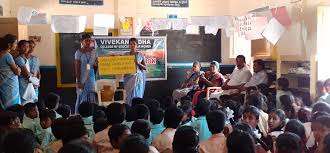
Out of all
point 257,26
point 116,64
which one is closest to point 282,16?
point 257,26

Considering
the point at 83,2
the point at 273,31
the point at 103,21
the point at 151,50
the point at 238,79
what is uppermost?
the point at 83,2

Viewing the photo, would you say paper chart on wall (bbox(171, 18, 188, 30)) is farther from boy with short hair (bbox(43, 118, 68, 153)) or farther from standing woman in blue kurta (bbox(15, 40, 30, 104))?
boy with short hair (bbox(43, 118, 68, 153))

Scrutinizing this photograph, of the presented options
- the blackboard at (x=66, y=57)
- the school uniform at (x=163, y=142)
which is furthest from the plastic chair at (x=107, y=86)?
the school uniform at (x=163, y=142)

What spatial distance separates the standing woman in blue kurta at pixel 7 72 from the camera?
4297 millimetres

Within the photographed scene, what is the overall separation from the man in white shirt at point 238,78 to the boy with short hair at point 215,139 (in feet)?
11.3

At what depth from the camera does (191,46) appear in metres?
8.01

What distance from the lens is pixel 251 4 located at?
7402mm

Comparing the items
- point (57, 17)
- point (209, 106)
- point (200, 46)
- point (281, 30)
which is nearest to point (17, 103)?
point (57, 17)

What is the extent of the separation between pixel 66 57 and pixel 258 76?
3376mm

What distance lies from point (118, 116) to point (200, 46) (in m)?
5.01

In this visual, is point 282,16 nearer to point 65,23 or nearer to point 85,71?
point 85,71

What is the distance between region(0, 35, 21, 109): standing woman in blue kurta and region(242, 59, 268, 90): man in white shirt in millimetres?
3174

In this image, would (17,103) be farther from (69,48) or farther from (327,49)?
(327,49)

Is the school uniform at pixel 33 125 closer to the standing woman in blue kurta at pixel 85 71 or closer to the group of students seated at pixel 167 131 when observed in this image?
the group of students seated at pixel 167 131
